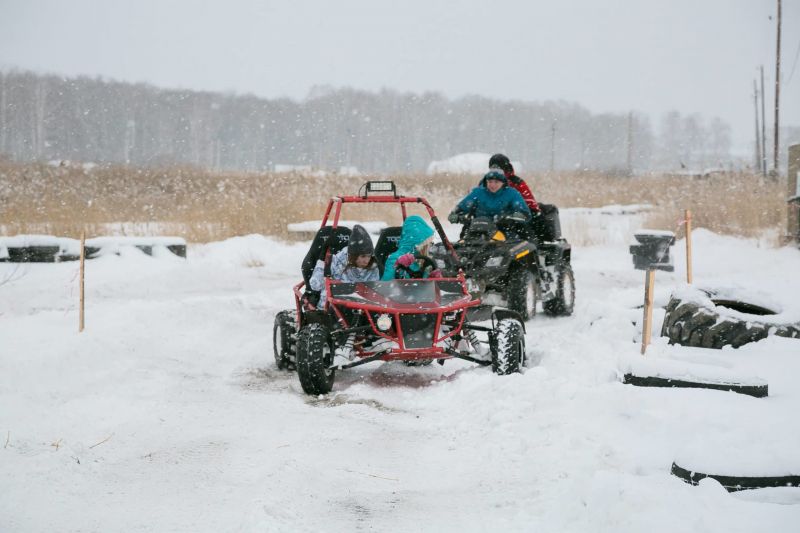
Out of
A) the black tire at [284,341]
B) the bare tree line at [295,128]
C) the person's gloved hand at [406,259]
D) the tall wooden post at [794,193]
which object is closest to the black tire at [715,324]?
the person's gloved hand at [406,259]

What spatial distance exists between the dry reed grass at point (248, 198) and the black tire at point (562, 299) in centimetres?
1105

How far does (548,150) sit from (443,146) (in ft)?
65.8

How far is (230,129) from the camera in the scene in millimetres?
108000

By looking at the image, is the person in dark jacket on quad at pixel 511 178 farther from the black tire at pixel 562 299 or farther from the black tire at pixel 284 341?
the black tire at pixel 284 341

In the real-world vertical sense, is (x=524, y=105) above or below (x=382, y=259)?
above

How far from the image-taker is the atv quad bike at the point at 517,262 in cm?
1025

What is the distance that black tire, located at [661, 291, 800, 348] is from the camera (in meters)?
6.82

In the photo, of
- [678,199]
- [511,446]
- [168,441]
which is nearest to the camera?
[511,446]

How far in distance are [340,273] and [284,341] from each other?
0.83 meters

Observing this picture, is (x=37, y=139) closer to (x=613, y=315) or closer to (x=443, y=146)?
(x=443, y=146)

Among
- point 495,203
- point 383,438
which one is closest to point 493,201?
point 495,203

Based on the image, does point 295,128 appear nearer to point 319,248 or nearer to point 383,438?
point 319,248

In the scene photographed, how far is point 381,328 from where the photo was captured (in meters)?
7.11

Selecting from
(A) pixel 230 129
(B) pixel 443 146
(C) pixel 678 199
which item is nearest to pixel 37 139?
(A) pixel 230 129
